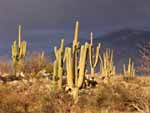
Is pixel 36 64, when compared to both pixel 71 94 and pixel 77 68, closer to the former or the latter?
pixel 77 68

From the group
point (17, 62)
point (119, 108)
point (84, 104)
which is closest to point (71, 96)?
point (84, 104)

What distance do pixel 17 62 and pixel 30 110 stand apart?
1497 centimetres

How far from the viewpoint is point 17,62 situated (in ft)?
123

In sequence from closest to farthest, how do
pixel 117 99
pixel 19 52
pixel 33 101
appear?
pixel 117 99
pixel 33 101
pixel 19 52

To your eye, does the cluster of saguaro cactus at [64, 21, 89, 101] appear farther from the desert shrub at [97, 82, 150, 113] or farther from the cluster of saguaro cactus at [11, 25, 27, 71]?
the cluster of saguaro cactus at [11, 25, 27, 71]

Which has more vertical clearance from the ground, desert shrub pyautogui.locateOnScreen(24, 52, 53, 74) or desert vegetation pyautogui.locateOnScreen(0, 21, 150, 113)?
desert shrub pyautogui.locateOnScreen(24, 52, 53, 74)

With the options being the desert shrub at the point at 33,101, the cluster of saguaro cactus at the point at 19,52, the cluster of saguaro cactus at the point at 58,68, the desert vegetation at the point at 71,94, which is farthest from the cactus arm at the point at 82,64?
the cluster of saguaro cactus at the point at 19,52

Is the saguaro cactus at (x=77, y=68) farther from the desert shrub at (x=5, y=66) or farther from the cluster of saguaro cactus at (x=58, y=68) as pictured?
the desert shrub at (x=5, y=66)

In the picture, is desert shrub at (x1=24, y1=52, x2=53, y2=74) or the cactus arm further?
desert shrub at (x1=24, y1=52, x2=53, y2=74)

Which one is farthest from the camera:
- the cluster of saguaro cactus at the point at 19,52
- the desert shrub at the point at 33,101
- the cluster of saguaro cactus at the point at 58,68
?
the cluster of saguaro cactus at the point at 19,52

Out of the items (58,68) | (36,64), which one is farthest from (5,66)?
(58,68)

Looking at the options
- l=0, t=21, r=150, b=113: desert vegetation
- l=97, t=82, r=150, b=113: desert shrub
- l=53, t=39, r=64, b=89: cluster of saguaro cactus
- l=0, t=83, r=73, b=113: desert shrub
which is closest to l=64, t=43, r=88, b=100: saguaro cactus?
l=0, t=21, r=150, b=113: desert vegetation

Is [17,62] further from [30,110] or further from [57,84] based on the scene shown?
[30,110]

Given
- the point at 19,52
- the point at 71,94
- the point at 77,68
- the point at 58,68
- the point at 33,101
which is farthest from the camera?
the point at 19,52
